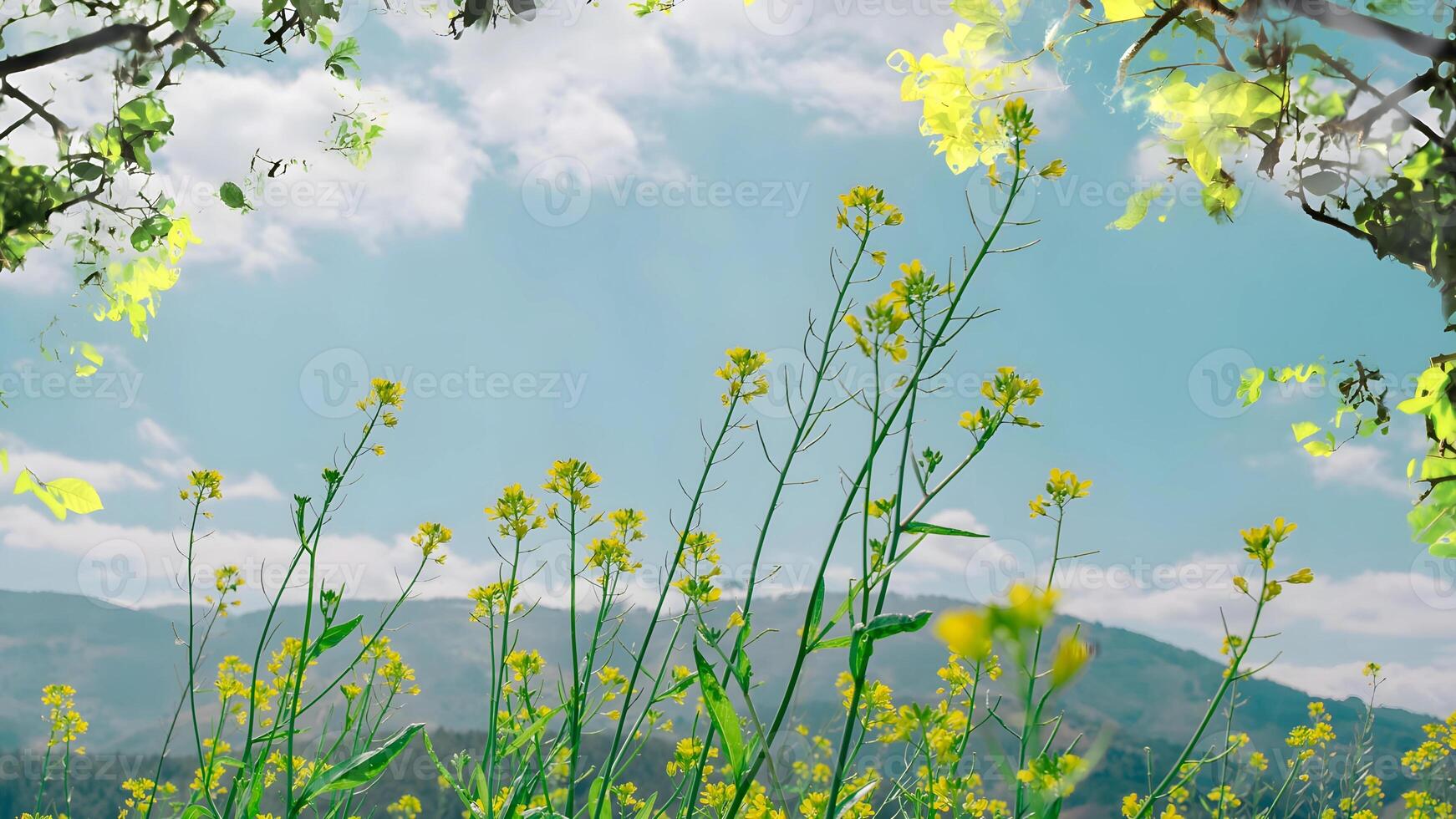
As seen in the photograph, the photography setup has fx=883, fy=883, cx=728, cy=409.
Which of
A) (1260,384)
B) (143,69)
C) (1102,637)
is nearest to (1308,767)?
(1260,384)

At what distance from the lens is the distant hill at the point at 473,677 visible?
5.83 ft

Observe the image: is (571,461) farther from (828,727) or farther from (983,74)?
(983,74)

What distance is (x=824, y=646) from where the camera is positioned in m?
1.08

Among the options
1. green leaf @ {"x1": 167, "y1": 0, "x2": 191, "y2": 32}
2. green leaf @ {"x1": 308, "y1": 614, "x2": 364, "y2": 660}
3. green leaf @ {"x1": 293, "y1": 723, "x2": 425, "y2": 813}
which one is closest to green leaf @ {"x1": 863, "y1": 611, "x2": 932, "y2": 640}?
green leaf @ {"x1": 293, "y1": 723, "x2": 425, "y2": 813}

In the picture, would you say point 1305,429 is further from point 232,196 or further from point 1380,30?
point 232,196

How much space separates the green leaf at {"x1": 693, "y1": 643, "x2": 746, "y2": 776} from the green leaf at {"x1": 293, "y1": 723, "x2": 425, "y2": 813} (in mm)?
536

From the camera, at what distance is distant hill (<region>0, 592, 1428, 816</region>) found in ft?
5.83

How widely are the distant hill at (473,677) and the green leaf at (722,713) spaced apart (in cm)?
14

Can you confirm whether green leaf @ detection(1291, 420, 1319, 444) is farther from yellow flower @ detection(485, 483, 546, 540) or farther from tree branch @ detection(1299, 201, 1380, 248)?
yellow flower @ detection(485, 483, 546, 540)

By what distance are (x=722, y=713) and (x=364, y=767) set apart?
665 mm

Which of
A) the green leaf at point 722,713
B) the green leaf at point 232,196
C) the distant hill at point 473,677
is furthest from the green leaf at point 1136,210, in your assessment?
the green leaf at point 232,196

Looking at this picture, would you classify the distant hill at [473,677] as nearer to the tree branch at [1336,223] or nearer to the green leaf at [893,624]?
the green leaf at [893,624]

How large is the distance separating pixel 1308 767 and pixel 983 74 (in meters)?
3.52

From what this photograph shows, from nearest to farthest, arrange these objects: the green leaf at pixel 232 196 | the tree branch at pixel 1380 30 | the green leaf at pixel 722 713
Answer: the green leaf at pixel 722 713
the tree branch at pixel 1380 30
the green leaf at pixel 232 196
